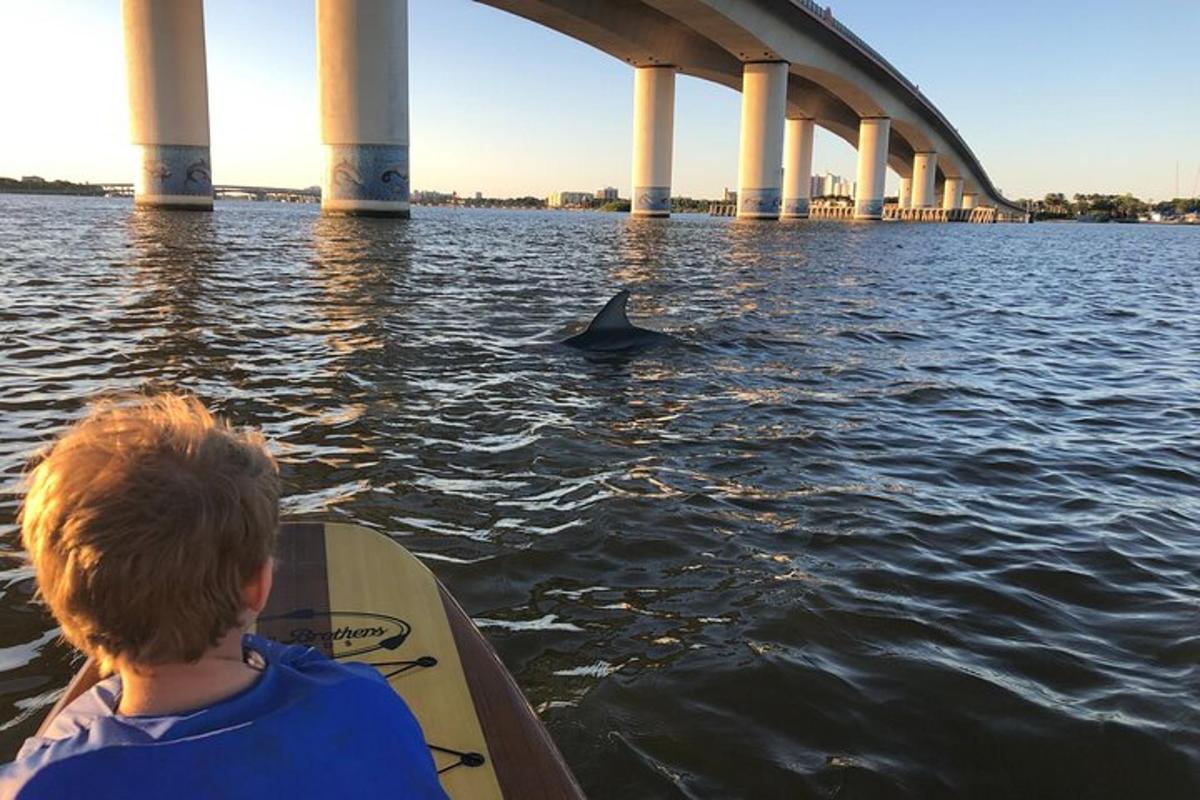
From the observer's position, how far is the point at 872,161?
85.4 meters

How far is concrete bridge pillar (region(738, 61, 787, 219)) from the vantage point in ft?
214

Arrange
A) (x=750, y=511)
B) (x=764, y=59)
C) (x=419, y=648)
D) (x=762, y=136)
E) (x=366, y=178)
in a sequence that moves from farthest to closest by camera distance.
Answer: (x=762, y=136) → (x=764, y=59) → (x=366, y=178) → (x=750, y=511) → (x=419, y=648)

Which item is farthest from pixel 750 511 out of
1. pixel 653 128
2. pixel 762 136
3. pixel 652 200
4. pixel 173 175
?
pixel 652 200

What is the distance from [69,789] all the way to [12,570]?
3847 mm

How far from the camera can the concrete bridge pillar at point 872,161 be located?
8500 centimetres

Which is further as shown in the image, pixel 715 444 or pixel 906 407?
pixel 906 407

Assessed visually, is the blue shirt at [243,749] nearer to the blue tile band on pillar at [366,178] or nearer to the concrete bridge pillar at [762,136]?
the blue tile band on pillar at [366,178]

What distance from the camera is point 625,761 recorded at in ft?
10.6

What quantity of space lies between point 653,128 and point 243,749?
74555 mm

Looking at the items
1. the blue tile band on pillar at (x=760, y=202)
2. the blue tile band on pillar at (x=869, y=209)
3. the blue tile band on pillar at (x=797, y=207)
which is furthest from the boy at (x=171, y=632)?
the blue tile band on pillar at (x=869, y=209)

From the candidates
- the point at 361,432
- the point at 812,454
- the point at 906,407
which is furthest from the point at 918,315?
the point at 361,432

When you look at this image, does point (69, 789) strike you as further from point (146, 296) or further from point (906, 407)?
point (146, 296)

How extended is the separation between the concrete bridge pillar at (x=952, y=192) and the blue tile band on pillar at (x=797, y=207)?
50247 millimetres

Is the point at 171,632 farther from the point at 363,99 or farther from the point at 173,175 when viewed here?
the point at 173,175
